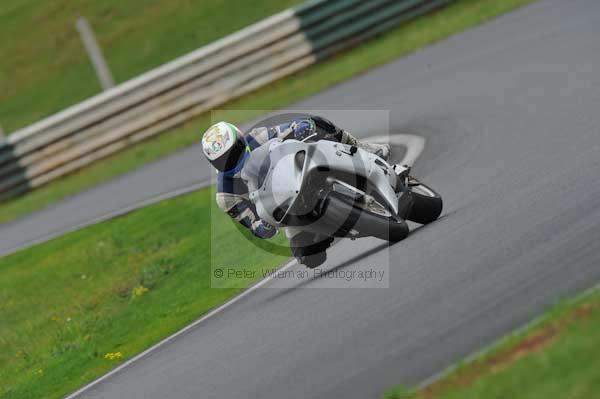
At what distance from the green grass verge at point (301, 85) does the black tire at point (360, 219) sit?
8050 mm

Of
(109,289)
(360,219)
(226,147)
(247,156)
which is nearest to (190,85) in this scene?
(109,289)

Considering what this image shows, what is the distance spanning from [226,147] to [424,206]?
6.22 feet

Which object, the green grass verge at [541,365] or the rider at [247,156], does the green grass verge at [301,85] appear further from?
the green grass verge at [541,365]

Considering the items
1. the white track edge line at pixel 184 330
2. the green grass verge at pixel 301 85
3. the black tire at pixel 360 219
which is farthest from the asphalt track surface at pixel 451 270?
the green grass verge at pixel 301 85

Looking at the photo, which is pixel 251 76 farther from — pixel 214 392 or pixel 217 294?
pixel 214 392

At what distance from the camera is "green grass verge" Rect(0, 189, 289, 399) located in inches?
374

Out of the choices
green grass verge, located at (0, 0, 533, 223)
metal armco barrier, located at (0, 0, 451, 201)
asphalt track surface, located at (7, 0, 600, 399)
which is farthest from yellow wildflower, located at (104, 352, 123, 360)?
metal armco barrier, located at (0, 0, 451, 201)

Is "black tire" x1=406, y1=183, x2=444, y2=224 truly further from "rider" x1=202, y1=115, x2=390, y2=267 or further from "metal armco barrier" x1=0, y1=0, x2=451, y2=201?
"metal armco barrier" x1=0, y1=0, x2=451, y2=201

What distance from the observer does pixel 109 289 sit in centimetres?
1142

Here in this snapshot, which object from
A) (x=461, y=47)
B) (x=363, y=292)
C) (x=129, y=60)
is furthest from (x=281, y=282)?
(x=129, y=60)

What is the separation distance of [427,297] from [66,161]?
11008mm

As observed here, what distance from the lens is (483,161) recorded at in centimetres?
1019

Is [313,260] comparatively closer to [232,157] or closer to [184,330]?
[232,157]

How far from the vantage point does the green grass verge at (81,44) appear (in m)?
20.5
